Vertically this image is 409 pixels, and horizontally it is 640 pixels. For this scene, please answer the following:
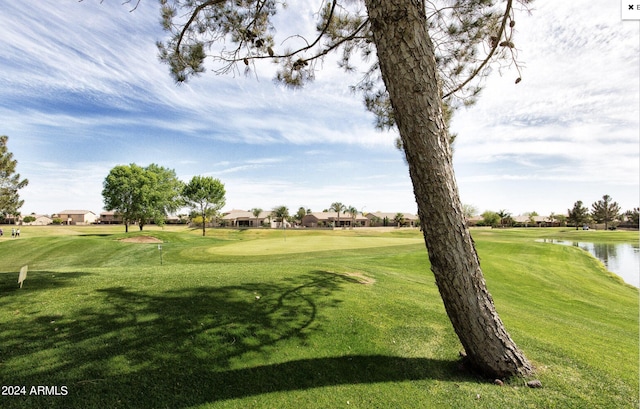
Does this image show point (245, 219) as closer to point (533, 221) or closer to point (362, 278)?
point (362, 278)

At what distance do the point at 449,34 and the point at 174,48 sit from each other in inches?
216

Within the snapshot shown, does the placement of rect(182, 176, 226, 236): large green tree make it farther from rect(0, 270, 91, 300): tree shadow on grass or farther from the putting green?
rect(0, 270, 91, 300): tree shadow on grass

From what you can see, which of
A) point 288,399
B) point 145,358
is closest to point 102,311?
point 145,358

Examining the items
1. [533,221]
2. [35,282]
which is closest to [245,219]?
[35,282]

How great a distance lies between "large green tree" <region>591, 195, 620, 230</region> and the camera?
9162 centimetres

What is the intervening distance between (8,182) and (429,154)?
135 ft

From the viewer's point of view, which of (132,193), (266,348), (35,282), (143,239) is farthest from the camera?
(132,193)

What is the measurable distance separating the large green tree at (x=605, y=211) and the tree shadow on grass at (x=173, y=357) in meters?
120

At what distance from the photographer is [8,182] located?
29750 mm

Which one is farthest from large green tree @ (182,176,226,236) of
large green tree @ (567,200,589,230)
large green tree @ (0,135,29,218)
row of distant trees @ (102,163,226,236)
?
large green tree @ (567,200,589,230)

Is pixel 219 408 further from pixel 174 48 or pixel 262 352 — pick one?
pixel 174 48

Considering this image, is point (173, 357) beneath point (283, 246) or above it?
above

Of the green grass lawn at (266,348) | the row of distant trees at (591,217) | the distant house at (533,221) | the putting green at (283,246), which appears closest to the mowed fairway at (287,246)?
the putting green at (283,246)

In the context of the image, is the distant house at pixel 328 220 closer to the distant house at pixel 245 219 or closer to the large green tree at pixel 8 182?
the distant house at pixel 245 219
